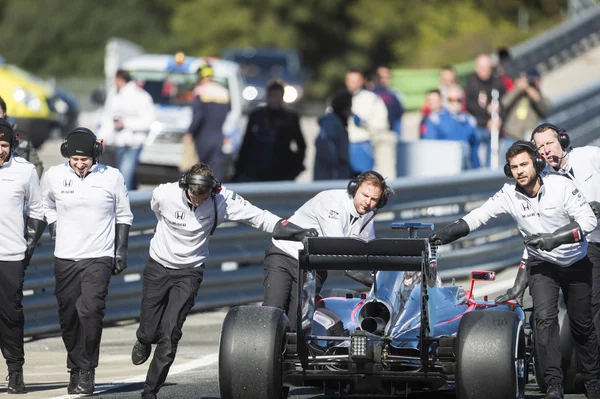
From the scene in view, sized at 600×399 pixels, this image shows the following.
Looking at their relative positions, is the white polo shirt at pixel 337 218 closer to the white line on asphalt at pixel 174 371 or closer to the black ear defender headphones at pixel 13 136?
the white line on asphalt at pixel 174 371

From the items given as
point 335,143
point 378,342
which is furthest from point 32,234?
point 335,143

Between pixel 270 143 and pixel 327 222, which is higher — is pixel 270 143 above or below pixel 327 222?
above

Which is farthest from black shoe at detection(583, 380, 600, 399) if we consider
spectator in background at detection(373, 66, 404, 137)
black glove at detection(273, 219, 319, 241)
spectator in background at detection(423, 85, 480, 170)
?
spectator in background at detection(373, 66, 404, 137)

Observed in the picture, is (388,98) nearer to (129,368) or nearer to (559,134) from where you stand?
(129,368)

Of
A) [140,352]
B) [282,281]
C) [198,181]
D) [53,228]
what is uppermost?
[198,181]

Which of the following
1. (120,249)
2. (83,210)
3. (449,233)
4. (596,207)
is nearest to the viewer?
(449,233)

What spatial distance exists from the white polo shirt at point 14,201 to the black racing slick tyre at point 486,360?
3196 mm

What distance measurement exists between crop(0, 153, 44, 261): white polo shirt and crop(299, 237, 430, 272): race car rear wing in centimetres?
232

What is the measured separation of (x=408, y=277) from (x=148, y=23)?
57779 mm

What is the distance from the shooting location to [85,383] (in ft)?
33.1

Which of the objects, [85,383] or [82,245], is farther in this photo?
[82,245]

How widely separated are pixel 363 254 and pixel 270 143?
25.7 ft

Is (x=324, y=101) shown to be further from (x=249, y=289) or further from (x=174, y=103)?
(x=249, y=289)

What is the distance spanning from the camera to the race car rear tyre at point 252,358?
890 cm
